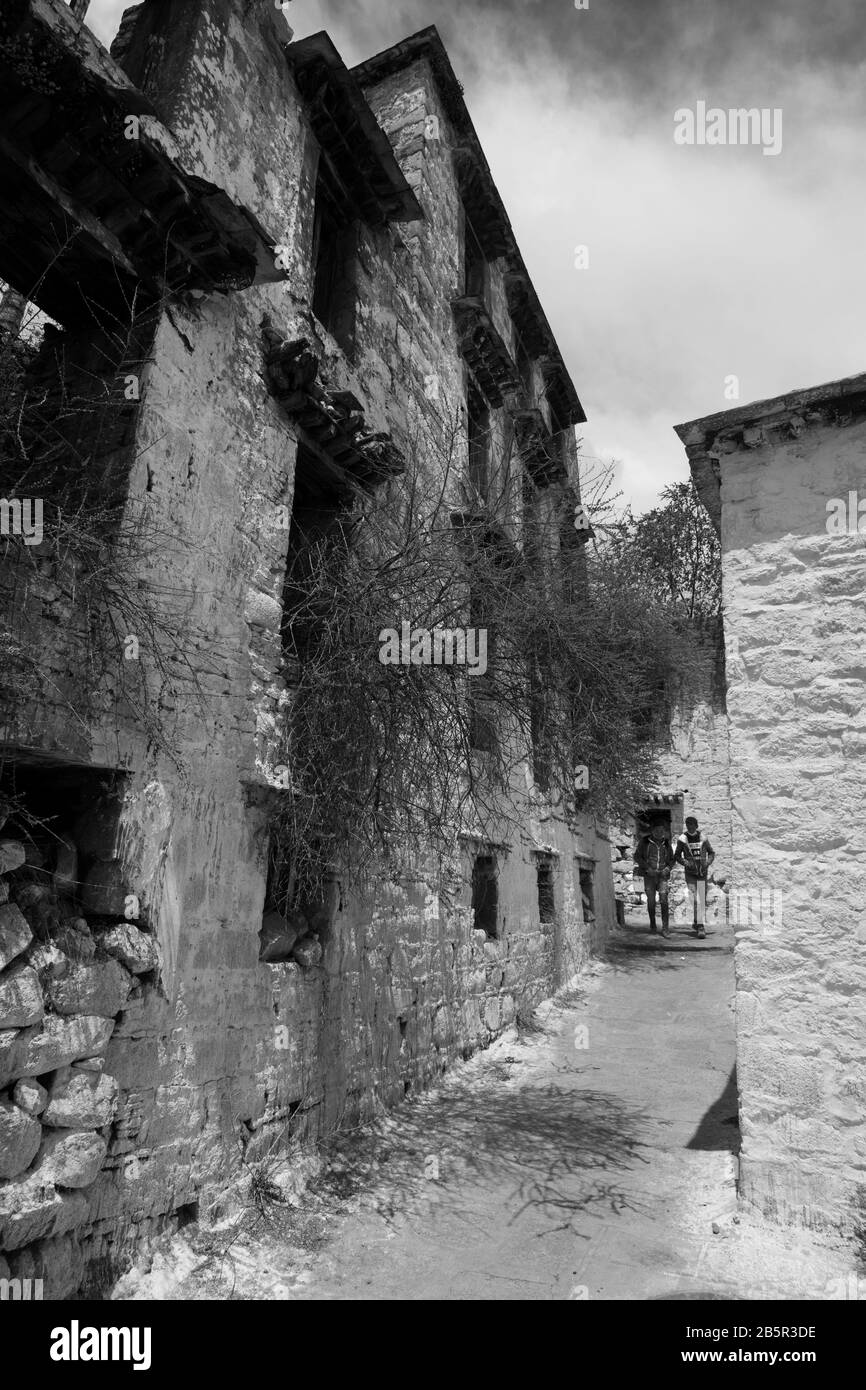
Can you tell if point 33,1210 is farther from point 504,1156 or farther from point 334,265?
point 334,265

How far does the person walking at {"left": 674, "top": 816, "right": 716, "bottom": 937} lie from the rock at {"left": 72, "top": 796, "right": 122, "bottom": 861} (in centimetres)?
1262

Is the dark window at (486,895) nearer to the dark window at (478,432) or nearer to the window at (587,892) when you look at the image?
the window at (587,892)

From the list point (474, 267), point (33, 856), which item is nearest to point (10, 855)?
point (33, 856)

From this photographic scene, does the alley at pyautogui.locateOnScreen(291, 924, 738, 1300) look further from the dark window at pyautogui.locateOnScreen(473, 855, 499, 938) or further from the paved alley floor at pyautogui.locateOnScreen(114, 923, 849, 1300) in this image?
the dark window at pyautogui.locateOnScreen(473, 855, 499, 938)

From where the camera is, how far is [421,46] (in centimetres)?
945

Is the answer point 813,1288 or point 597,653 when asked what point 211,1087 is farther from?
point 597,653

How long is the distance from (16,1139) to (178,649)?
223 cm

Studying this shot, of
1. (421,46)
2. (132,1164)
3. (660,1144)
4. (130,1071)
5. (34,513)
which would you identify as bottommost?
(660,1144)

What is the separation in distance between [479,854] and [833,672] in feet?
15.9

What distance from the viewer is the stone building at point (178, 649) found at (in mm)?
3461

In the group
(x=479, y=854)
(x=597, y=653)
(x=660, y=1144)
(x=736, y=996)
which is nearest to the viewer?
(x=736, y=996)

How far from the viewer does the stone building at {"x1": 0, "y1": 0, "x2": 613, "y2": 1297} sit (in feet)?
11.4

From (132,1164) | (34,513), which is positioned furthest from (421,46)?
(132,1164)

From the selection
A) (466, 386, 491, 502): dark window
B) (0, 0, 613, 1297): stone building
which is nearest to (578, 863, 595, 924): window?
(0, 0, 613, 1297): stone building
